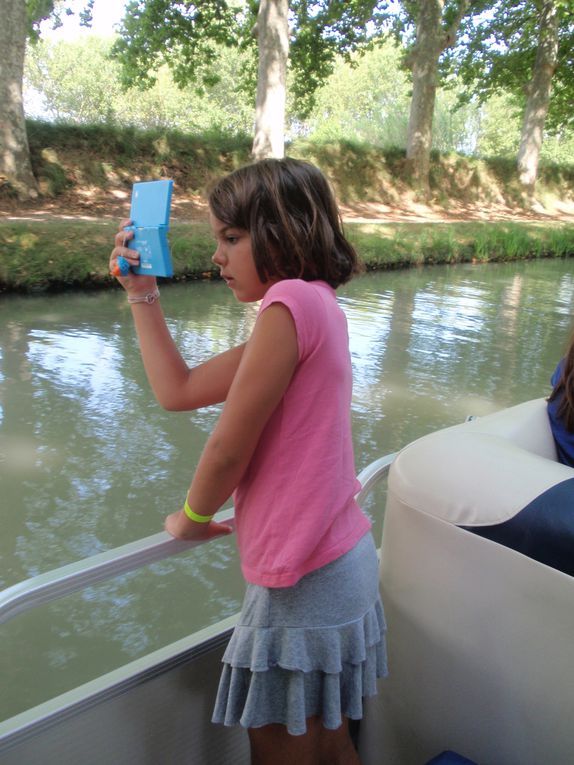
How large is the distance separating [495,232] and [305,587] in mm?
14333

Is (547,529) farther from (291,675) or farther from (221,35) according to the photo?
A: (221,35)

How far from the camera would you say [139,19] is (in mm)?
15461

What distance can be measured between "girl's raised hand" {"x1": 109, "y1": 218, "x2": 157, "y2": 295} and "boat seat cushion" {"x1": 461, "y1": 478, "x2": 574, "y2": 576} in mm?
650

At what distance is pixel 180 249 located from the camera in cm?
881

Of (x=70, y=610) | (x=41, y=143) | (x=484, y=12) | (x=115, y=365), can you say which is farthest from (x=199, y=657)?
(x=484, y=12)

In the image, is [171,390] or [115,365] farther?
[115,365]

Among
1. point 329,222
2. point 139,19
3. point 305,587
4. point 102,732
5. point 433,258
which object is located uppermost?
point 139,19

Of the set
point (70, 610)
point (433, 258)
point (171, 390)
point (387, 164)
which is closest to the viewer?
point (171, 390)

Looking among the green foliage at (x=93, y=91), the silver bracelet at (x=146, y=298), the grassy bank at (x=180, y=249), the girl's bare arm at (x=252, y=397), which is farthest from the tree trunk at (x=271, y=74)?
the green foliage at (x=93, y=91)

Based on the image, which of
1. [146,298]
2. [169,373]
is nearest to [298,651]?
[169,373]

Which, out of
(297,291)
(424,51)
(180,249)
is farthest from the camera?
(424,51)

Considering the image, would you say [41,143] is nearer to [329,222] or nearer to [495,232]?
[495,232]

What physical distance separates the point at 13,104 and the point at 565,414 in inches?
436

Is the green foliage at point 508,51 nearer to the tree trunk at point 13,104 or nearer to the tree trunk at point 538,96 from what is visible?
the tree trunk at point 538,96
